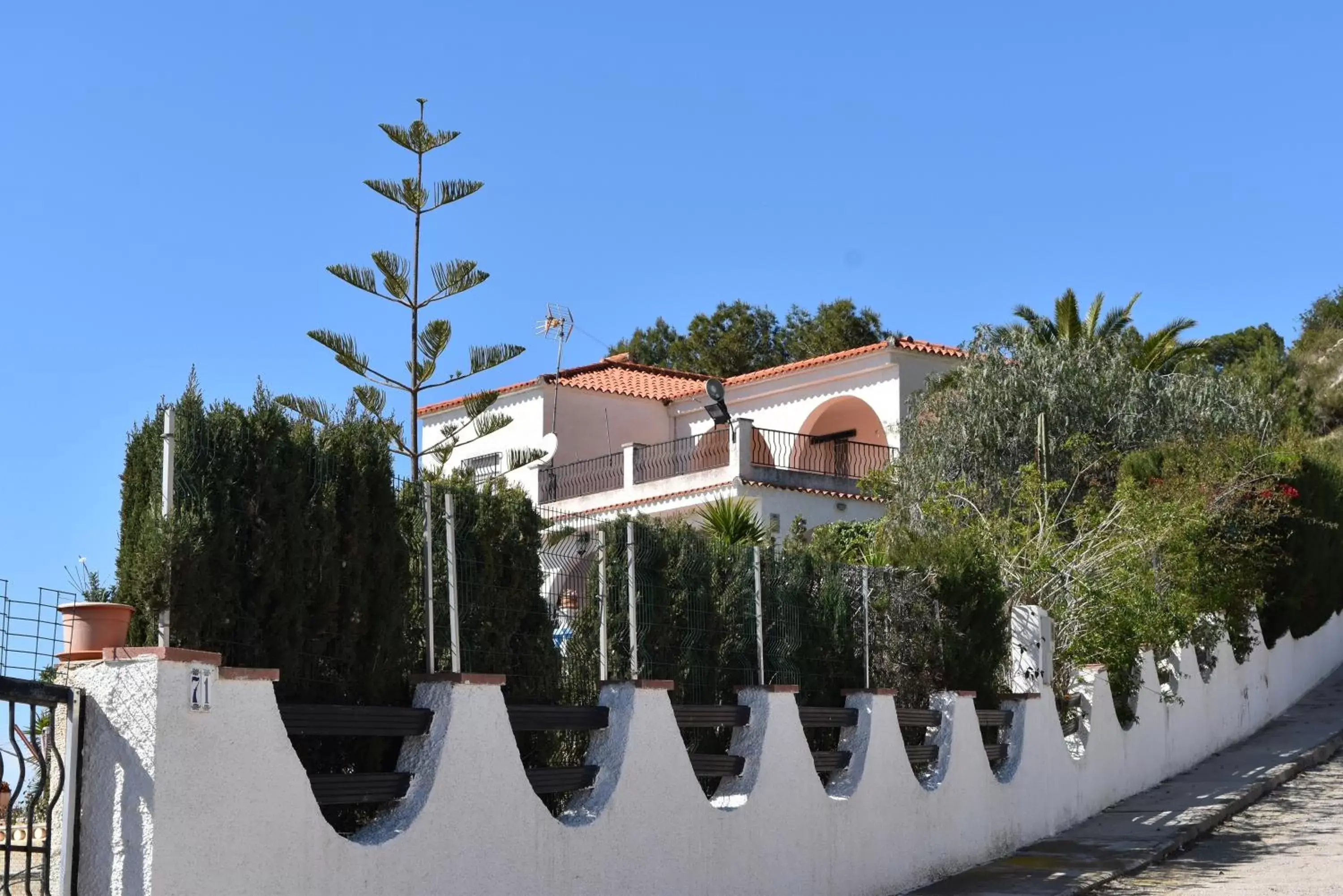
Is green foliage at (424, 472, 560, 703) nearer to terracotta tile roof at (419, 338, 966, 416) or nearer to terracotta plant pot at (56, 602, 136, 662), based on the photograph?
terracotta plant pot at (56, 602, 136, 662)

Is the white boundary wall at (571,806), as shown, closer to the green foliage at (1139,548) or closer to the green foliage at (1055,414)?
the green foliage at (1139,548)

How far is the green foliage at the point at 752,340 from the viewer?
5275cm

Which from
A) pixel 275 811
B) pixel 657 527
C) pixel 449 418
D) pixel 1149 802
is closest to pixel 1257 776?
pixel 1149 802

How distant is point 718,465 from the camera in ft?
102

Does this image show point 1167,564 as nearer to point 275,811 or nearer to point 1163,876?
point 1163,876

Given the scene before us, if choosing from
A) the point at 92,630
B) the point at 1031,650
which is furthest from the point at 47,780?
the point at 1031,650

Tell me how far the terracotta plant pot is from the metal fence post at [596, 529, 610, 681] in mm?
3685

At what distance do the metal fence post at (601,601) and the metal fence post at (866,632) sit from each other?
10.2 feet

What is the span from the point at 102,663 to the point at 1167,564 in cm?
1437

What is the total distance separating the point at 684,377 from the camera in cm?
3944

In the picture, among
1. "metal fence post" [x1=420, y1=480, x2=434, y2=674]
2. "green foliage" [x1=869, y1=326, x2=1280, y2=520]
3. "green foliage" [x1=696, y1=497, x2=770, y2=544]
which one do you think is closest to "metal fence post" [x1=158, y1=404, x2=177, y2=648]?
"metal fence post" [x1=420, y1=480, x2=434, y2=674]

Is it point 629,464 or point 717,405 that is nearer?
point 629,464

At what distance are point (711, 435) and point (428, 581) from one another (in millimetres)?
24621

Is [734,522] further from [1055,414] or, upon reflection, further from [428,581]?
[428,581]
